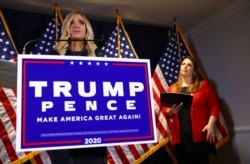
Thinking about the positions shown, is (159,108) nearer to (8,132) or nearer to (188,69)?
(188,69)

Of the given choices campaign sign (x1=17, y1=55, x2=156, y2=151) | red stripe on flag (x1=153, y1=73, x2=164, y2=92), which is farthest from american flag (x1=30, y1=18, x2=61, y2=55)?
campaign sign (x1=17, y1=55, x2=156, y2=151)

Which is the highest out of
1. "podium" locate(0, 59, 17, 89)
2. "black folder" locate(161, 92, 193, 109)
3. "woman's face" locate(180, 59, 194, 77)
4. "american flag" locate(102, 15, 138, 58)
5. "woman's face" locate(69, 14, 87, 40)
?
"american flag" locate(102, 15, 138, 58)

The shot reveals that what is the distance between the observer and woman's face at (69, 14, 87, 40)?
42.5 inches

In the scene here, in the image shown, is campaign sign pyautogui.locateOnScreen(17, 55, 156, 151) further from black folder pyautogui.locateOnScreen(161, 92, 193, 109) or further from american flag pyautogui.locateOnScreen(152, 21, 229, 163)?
american flag pyautogui.locateOnScreen(152, 21, 229, 163)

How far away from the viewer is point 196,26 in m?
3.32

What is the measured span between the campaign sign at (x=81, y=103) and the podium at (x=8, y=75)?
4.5 inches

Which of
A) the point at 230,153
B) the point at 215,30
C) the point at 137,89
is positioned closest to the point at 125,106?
the point at 137,89

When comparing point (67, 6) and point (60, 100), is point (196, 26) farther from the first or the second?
point (60, 100)

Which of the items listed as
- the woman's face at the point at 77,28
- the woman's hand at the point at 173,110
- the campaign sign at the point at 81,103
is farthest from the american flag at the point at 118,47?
the campaign sign at the point at 81,103

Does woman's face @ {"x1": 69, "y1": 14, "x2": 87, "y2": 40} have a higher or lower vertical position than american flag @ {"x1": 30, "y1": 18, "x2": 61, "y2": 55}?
lower

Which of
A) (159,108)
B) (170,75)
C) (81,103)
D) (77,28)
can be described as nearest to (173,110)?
(159,108)

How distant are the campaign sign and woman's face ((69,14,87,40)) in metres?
0.33

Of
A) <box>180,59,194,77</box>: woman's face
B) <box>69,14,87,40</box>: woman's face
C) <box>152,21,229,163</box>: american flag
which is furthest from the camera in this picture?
<box>152,21,229,163</box>: american flag

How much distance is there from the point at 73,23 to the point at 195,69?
4.64ft
